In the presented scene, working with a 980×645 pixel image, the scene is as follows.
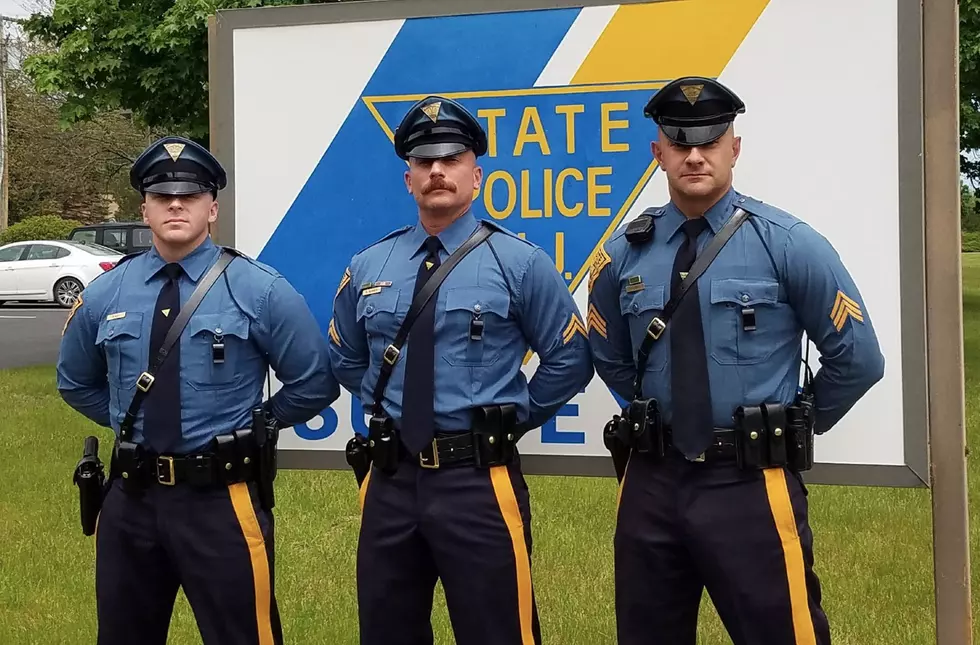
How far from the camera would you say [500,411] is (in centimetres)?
288

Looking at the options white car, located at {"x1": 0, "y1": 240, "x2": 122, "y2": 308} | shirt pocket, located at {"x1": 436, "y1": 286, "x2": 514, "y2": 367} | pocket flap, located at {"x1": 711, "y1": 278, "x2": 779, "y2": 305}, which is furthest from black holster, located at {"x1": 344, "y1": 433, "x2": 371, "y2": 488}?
white car, located at {"x1": 0, "y1": 240, "x2": 122, "y2": 308}

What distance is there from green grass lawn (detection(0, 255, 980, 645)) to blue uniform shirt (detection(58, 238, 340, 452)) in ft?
5.54

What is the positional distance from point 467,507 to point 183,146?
146 cm

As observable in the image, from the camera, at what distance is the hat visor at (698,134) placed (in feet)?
9.01

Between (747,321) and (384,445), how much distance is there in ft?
3.56

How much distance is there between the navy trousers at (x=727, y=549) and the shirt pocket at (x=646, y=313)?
281mm

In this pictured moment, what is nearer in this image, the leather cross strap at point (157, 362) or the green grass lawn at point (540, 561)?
the leather cross strap at point (157, 362)

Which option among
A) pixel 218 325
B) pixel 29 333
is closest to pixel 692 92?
pixel 218 325

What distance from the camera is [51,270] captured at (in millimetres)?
19141

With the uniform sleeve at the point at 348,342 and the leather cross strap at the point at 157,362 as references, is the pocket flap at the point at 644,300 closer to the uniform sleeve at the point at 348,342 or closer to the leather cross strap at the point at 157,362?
the uniform sleeve at the point at 348,342

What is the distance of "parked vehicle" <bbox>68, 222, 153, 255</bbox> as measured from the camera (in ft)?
76.0

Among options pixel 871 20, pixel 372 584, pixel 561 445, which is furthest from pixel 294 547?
pixel 871 20

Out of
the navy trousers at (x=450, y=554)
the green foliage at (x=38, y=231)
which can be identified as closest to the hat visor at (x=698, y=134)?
the navy trousers at (x=450, y=554)

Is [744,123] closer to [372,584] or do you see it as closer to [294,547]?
[372,584]
